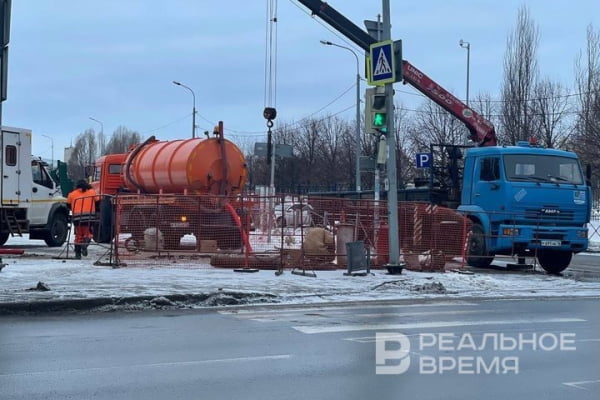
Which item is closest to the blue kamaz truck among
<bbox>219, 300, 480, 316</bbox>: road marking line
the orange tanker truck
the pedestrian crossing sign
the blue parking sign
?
the blue parking sign

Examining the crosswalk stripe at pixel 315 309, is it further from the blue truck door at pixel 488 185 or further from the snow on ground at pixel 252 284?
the blue truck door at pixel 488 185

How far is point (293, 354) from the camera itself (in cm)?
848

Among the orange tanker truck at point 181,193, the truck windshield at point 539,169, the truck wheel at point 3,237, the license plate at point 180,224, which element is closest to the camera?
the orange tanker truck at point 181,193

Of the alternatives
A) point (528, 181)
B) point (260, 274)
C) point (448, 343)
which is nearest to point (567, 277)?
point (528, 181)

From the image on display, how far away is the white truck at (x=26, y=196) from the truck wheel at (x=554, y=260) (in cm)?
1413

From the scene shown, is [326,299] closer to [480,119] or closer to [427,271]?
[427,271]

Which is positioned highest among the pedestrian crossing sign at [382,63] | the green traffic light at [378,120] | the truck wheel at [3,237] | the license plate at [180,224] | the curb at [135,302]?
the pedestrian crossing sign at [382,63]

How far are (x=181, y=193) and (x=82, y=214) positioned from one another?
3.18m

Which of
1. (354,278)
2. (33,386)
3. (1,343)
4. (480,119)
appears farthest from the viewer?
(480,119)

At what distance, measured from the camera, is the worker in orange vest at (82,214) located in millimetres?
19172

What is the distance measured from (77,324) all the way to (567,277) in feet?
40.7

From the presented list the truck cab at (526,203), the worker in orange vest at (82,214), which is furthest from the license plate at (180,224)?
the truck cab at (526,203)

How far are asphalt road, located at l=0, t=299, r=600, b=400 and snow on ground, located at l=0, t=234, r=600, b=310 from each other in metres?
1.24

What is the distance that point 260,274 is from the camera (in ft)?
53.8
